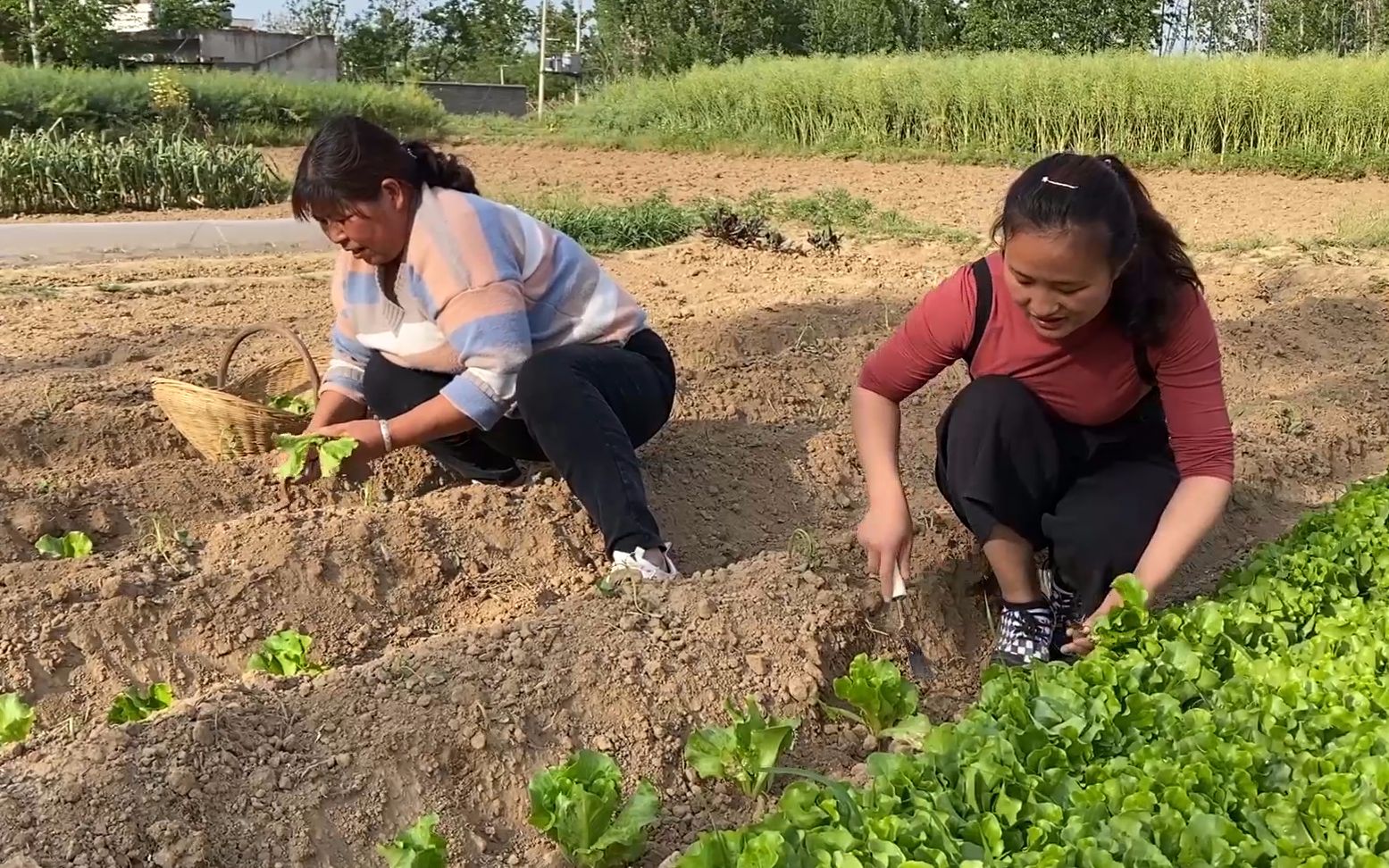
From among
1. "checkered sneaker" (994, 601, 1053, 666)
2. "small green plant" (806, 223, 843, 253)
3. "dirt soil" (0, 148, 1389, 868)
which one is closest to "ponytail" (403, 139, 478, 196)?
"dirt soil" (0, 148, 1389, 868)

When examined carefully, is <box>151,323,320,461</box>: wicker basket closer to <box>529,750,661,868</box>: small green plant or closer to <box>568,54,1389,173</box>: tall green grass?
<box>529,750,661,868</box>: small green plant

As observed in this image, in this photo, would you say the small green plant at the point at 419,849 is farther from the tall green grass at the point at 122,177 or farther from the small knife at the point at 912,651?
the tall green grass at the point at 122,177

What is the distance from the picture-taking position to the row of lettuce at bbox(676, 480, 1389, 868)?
1.75m

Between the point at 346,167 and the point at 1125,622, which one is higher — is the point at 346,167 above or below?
above

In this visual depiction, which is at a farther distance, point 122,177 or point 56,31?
point 56,31

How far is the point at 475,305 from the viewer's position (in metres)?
3.16

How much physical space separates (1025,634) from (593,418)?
1.22m

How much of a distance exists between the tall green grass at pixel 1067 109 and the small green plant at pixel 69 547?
1444 centimetres

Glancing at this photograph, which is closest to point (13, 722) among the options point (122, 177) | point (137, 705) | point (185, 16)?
point (137, 705)

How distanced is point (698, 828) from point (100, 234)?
794 cm

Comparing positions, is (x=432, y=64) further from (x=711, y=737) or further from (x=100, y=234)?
(x=711, y=737)

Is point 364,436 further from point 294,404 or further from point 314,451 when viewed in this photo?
point 294,404

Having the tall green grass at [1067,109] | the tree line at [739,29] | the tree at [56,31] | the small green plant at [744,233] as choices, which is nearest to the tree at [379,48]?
the tree line at [739,29]

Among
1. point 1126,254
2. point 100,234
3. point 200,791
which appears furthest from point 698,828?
point 100,234
